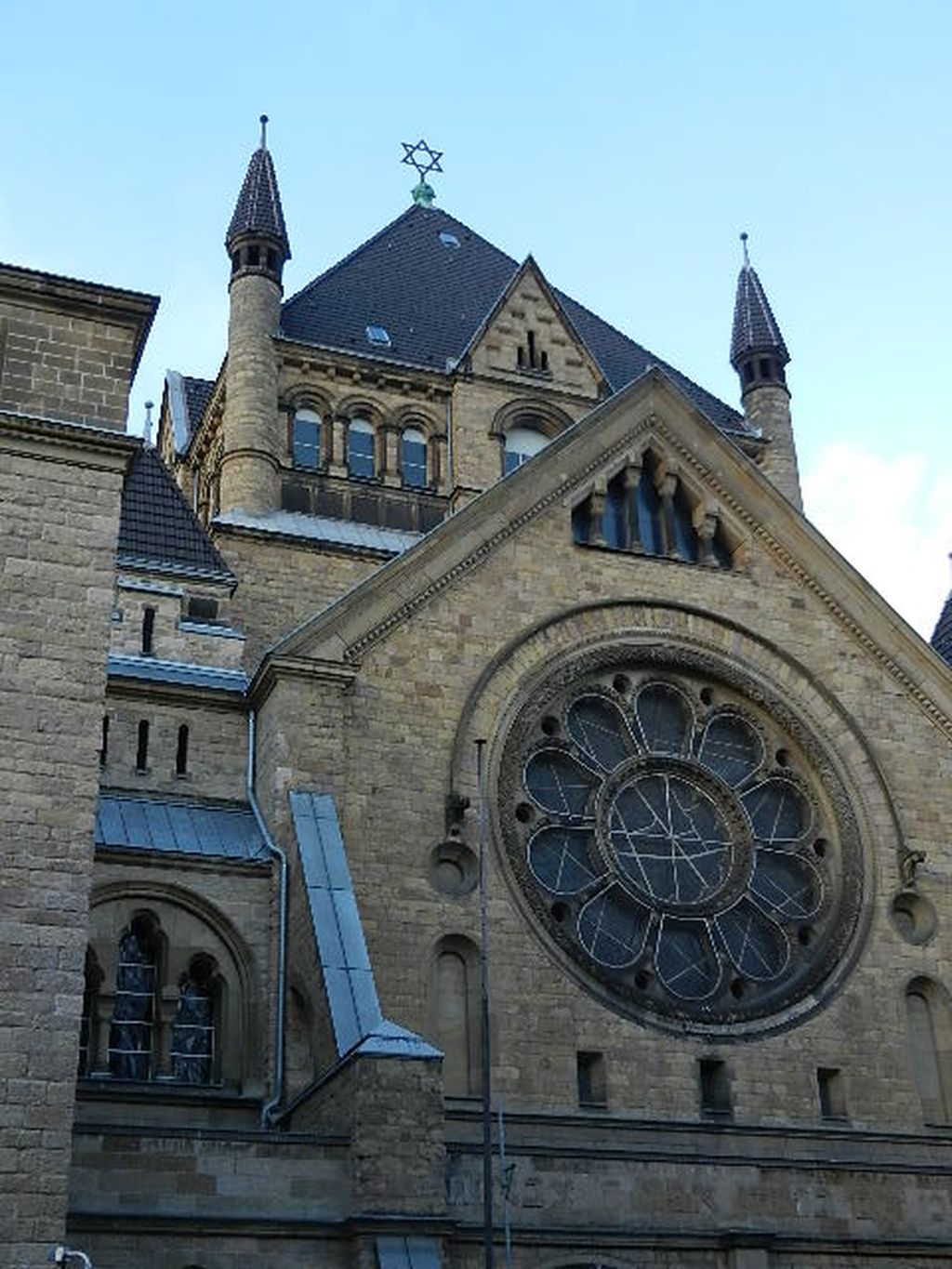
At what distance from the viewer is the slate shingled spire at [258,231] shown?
36875 millimetres

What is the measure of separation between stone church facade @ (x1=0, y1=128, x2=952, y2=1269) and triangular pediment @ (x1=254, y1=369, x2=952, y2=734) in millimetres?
60

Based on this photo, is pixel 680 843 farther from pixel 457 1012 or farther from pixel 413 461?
pixel 413 461

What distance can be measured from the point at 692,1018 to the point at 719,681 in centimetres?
566

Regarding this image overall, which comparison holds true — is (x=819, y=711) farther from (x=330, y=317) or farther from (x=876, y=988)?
(x=330, y=317)

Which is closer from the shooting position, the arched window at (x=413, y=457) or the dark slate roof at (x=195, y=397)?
the arched window at (x=413, y=457)

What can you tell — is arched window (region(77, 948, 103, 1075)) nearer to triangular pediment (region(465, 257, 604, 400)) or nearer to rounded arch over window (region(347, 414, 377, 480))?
rounded arch over window (region(347, 414, 377, 480))

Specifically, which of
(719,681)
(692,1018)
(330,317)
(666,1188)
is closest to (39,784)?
(666,1188)

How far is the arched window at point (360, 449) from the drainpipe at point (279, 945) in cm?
1231

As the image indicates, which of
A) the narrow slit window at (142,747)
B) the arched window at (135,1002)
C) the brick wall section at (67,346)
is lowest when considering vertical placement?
the arched window at (135,1002)

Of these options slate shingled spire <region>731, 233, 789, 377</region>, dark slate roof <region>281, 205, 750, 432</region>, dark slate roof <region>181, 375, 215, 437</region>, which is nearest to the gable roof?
dark slate roof <region>181, 375, 215, 437</region>

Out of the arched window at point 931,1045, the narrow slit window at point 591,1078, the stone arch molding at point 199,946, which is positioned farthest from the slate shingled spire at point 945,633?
the stone arch molding at point 199,946

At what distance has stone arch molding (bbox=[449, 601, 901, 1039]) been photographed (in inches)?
933

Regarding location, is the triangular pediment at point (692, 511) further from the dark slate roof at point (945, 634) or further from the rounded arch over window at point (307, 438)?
the rounded arch over window at point (307, 438)

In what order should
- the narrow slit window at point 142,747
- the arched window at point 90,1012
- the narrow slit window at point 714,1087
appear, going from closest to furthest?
the arched window at point 90,1012 → the narrow slit window at point 714,1087 → the narrow slit window at point 142,747
